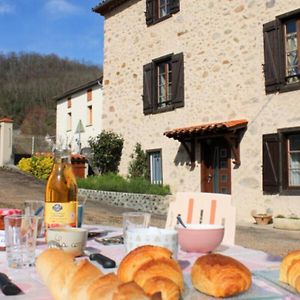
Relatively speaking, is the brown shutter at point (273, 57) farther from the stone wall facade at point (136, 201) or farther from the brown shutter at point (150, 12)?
the brown shutter at point (150, 12)

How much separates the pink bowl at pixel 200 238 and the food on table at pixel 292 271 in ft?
1.73

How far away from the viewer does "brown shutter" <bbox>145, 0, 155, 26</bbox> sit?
489 inches

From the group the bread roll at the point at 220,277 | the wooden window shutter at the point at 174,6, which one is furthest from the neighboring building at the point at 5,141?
the bread roll at the point at 220,277

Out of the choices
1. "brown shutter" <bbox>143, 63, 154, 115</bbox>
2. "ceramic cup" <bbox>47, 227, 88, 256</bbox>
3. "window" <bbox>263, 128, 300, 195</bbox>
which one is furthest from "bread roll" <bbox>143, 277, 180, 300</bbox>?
"brown shutter" <bbox>143, 63, 154, 115</bbox>

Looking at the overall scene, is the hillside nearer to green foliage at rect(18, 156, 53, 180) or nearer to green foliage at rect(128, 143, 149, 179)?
green foliage at rect(18, 156, 53, 180)

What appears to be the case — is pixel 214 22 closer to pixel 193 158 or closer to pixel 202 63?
pixel 202 63

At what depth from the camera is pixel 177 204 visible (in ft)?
9.95

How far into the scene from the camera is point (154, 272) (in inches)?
46.3

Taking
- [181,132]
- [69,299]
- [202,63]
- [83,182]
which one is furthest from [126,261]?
[83,182]

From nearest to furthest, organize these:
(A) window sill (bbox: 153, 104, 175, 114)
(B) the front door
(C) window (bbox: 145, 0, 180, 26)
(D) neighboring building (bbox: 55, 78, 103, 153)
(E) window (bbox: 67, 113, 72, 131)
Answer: (B) the front door → (A) window sill (bbox: 153, 104, 175, 114) → (C) window (bbox: 145, 0, 180, 26) → (D) neighboring building (bbox: 55, 78, 103, 153) → (E) window (bbox: 67, 113, 72, 131)

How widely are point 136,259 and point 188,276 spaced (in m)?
0.23

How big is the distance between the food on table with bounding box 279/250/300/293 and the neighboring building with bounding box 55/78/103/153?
14801 millimetres

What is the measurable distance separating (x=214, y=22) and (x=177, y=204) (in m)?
8.54

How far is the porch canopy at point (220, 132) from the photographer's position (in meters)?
9.61
